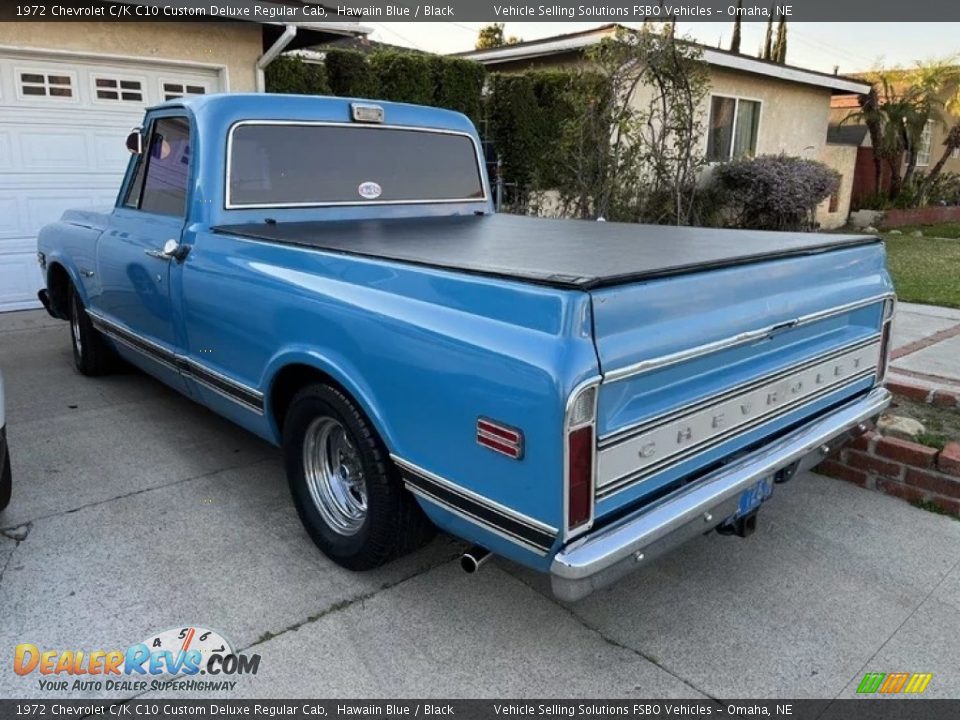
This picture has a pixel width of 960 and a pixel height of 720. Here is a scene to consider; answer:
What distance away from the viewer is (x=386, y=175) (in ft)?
14.7

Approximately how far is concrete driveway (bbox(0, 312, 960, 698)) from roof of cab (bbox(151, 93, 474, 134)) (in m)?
1.90

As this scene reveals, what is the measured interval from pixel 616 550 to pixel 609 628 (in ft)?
2.63

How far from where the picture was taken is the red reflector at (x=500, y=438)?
83.9 inches

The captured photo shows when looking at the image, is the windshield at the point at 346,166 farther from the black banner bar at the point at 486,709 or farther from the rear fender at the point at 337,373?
the black banner bar at the point at 486,709

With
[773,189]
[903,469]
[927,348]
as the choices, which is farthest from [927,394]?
[773,189]

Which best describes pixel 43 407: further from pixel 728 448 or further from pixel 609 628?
pixel 728 448

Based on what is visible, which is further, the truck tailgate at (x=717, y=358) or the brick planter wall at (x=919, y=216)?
the brick planter wall at (x=919, y=216)

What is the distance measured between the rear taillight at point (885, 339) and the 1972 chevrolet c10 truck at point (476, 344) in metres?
0.01

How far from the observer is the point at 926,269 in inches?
396

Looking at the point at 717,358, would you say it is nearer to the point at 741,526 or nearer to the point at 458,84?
the point at 741,526

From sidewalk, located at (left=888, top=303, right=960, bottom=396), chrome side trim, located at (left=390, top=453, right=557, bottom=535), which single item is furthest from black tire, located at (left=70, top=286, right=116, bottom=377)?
sidewalk, located at (left=888, top=303, right=960, bottom=396)

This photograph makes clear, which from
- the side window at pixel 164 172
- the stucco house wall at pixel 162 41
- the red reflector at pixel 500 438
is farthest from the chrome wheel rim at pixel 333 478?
the stucco house wall at pixel 162 41

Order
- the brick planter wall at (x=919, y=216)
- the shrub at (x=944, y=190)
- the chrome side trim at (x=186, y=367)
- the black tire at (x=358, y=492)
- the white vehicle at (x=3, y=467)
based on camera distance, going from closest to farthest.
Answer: the black tire at (x=358, y=492) → the white vehicle at (x=3, y=467) → the chrome side trim at (x=186, y=367) → the brick planter wall at (x=919, y=216) → the shrub at (x=944, y=190)

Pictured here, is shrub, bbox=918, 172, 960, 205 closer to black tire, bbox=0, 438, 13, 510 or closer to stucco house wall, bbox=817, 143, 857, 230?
stucco house wall, bbox=817, 143, 857, 230
